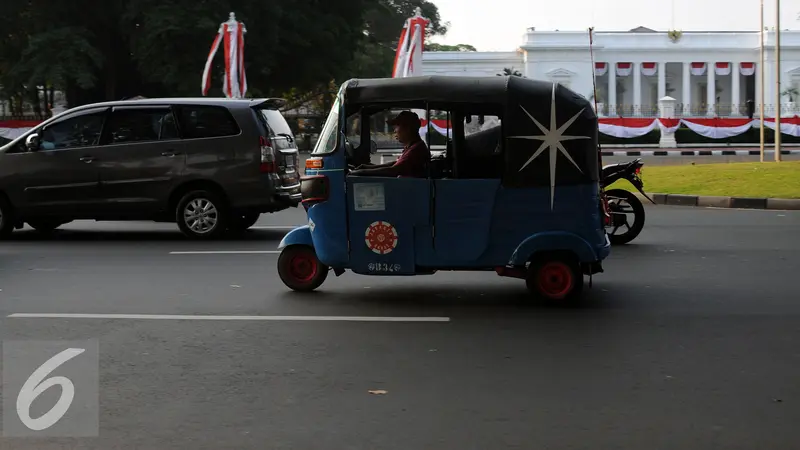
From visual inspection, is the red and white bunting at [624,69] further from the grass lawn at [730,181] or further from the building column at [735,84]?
the grass lawn at [730,181]

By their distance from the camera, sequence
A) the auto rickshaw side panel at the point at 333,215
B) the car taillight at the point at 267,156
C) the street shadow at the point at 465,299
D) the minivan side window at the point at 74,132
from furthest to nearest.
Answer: the minivan side window at the point at 74,132
the car taillight at the point at 267,156
the auto rickshaw side panel at the point at 333,215
the street shadow at the point at 465,299

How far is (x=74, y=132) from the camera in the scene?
13133mm

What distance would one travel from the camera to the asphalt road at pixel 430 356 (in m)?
4.80

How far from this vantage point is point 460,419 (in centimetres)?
498

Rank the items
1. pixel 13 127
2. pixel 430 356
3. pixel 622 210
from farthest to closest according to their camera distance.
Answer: pixel 13 127 → pixel 622 210 → pixel 430 356

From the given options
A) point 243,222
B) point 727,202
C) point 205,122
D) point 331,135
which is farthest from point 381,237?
point 727,202

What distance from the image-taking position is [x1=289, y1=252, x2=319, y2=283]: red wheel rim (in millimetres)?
8766

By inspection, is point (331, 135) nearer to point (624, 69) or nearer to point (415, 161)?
point (415, 161)

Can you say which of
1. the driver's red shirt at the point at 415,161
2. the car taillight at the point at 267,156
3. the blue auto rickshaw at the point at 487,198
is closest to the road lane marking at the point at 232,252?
the car taillight at the point at 267,156

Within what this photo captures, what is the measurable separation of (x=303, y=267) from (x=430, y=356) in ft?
8.80

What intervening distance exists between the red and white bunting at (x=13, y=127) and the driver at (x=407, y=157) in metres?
34.6

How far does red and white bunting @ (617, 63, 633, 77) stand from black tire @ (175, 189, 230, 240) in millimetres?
72671

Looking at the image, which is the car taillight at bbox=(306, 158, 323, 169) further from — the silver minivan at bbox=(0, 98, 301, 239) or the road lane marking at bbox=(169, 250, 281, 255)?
the silver minivan at bbox=(0, 98, 301, 239)

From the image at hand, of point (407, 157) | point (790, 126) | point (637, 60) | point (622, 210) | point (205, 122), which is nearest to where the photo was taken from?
point (407, 157)
